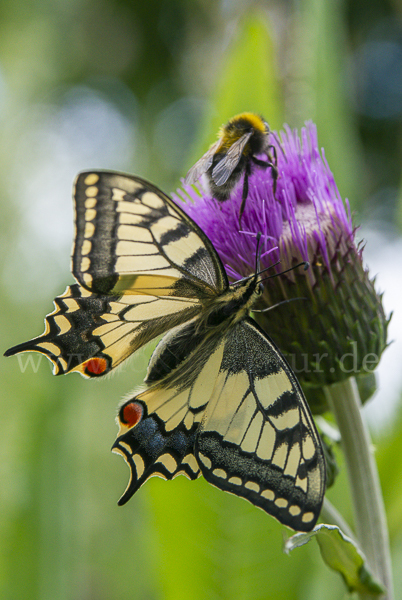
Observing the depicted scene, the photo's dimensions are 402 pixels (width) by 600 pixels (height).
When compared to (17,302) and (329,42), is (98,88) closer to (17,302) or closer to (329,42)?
(17,302)

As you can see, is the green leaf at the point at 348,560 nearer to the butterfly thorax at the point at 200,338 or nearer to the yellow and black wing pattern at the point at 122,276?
the butterfly thorax at the point at 200,338

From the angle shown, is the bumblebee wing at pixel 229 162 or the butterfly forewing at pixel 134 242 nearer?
the butterfly forewing at pixel 134 242

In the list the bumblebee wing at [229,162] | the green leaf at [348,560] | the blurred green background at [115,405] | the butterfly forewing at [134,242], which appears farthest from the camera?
the blurred green background at [115,405]

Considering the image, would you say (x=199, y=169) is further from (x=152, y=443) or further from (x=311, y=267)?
(x=152, y=443)

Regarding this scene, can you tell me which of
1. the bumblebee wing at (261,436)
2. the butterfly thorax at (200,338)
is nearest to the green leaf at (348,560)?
the bumblebee wing at (261,436)

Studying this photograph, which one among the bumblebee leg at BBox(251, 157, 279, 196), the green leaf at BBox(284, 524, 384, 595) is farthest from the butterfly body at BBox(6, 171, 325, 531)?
the bumblebee leg at BBox(251, 157, 279, 196)

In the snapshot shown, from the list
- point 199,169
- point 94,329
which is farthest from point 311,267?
point 94,329

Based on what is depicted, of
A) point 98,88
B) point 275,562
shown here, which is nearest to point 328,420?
point 275,562
